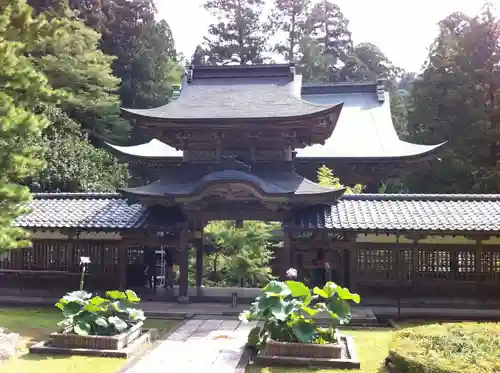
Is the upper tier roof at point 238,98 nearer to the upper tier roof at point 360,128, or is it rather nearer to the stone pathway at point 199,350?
the upper tier roof at point 360,128

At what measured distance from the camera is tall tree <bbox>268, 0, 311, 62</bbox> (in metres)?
46.9

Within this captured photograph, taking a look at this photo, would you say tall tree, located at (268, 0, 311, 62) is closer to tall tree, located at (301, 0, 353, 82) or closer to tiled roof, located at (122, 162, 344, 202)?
tall tree, located at (301, 0, 353, 82)

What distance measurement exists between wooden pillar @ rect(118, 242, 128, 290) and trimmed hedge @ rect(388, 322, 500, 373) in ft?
29.6

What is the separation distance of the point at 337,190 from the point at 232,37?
34.2 m

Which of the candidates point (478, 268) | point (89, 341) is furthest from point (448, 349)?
point (478, 268)

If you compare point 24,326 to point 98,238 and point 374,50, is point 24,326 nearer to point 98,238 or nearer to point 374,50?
point 98,238

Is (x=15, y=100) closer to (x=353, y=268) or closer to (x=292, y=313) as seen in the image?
(x=292, y=313)

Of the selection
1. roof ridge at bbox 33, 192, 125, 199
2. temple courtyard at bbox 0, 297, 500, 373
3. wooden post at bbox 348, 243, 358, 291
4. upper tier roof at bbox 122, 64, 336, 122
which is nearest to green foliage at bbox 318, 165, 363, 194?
upper tier roof at bbox 122, 64, 336, 122

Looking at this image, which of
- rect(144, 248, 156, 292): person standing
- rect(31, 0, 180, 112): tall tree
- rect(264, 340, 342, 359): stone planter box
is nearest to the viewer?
rect(264, 340, 342, 359): stone planter box

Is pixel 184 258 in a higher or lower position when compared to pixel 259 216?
lower

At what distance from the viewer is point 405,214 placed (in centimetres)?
1501

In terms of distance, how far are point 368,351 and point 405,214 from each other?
574cm

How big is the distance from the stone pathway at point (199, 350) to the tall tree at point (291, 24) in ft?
122

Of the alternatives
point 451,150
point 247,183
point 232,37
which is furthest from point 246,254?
point 232,37
